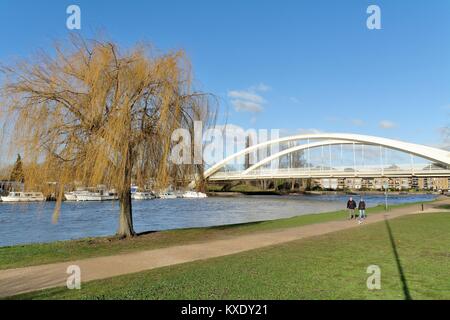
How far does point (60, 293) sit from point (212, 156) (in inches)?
335

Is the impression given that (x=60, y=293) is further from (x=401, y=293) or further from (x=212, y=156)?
(x=212, y=156)

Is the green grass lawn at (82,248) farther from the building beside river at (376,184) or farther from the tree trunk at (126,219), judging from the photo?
the building beside river at (376,184)

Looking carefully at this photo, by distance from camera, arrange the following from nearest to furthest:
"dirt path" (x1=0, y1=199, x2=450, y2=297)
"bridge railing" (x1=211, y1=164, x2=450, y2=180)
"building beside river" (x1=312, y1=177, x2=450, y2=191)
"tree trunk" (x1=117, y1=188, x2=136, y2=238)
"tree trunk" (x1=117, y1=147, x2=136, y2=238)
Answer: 1. "dirt path" (x1=0, y1=199, x2=450, y2=297)
2. "tree trunk" (x1=117, y1=147, x2=136, y2=238)
3. "tree trunk" (x1=117, y1=188, x2=136, y2=238)
4. "bridge railing" (x1=211, y1=164, x2=450, y2=180)
5. "building beside river" (x1=312, y1=177, x2=450, y2=191)

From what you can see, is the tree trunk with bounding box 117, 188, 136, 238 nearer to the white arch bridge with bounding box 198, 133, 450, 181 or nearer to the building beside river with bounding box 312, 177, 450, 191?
the white arch bridge with bounding box 198, 133, 450, 181

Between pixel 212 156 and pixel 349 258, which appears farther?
pixel 212 156

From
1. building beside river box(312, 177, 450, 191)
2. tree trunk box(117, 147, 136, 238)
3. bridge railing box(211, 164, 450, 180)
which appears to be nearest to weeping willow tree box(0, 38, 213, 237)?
tree trunk box(117, 147, 136, 238)

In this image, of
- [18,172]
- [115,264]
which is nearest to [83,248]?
[18,172]

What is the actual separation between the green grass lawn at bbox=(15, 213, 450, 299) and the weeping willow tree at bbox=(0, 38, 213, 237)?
461cm

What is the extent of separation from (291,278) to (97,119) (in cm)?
783

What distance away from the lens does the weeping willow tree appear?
1244cm
